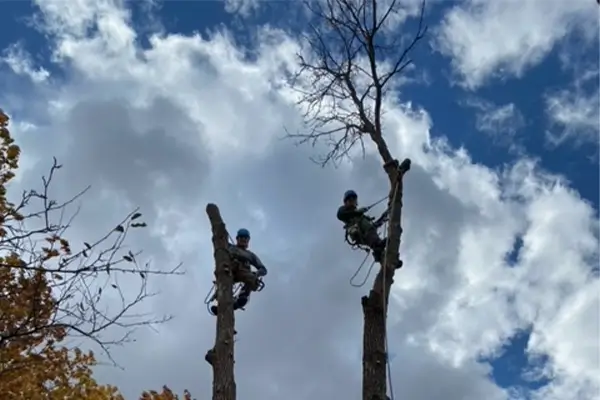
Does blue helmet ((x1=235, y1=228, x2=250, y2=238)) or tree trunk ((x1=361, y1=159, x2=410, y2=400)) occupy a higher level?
blue helmet ((x1=235, y1=228, x2=250, y2=238))

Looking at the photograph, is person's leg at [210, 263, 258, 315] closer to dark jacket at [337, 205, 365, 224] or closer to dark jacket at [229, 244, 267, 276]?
dark jacket at [229, 244, 267, 276]

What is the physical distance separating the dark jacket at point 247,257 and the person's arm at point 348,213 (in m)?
0.91

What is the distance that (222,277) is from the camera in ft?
19.5

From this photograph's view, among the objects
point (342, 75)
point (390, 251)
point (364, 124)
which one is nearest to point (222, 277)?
point (390, 251)

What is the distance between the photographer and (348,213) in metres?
6.84

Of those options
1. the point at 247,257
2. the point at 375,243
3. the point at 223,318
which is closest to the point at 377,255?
the point at 375,243

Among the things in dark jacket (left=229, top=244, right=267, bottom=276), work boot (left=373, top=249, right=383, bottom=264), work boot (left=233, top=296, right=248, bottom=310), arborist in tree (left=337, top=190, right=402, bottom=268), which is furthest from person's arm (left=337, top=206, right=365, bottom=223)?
work boot (left=233, top=296, right=248, bottom=310)

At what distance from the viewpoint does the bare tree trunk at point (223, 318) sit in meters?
5.27

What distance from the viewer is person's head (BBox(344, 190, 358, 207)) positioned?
700 centimetres

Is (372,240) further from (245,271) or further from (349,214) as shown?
(245,271)

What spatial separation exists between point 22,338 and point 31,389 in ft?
9.37

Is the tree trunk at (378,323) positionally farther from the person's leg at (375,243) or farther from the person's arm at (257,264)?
the person's arm at (257,264)

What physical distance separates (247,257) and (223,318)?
112cm

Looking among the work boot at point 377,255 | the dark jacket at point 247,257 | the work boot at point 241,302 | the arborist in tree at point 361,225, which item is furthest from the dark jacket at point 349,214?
the work boot at point 241,302
